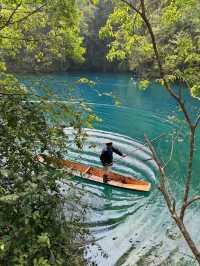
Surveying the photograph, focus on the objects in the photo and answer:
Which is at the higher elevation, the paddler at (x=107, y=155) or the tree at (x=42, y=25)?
the tree at (x=42, y=25)

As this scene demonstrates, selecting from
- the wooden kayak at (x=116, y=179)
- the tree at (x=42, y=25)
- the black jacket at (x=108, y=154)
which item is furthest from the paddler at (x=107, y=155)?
the tree at (x=42, y=25)

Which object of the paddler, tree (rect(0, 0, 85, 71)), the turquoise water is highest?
tree (rect(0, 0, 85, 71))

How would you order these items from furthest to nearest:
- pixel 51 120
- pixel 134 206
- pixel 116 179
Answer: pixel 116 179 < pixel 134 206 < pixel 51 120

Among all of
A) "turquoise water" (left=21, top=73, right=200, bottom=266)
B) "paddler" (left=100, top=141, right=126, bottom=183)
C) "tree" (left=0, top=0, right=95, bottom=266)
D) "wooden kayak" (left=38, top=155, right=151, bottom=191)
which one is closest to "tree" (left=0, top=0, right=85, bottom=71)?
"tree" (left=0, top=0, right=95, bottom=266)

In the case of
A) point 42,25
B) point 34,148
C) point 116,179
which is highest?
point 42,25

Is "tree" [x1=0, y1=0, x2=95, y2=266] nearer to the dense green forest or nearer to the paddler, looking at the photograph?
the dense green forest

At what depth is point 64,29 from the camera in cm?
774

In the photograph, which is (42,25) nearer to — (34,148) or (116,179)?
(34,148)

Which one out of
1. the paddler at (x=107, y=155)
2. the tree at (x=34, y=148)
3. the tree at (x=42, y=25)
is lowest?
the paddler at (x=107, y=155)

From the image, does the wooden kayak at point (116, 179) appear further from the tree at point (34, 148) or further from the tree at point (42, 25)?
the tree at point (42, 25)

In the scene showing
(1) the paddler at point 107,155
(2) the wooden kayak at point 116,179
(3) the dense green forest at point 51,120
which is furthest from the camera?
(1) the paddler at point 107,155

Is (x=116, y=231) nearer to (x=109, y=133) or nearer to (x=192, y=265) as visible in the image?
(x=192, y=265)

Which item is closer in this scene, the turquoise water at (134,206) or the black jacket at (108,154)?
the turquoise water at (134,206)

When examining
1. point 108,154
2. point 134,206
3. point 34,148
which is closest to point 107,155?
point 108,154
